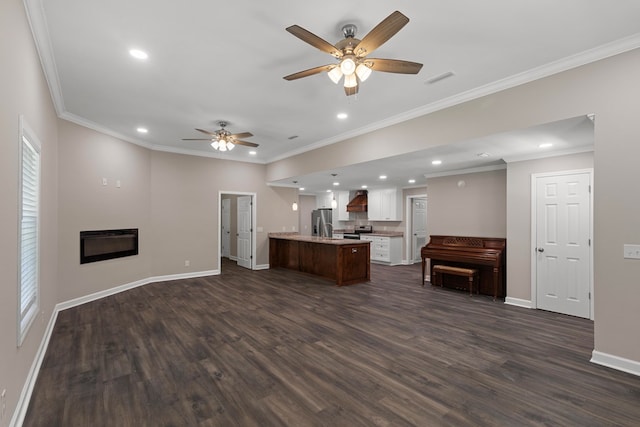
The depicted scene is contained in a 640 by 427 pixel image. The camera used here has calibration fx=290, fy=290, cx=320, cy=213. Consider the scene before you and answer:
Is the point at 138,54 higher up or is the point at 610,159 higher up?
the point at 138,54

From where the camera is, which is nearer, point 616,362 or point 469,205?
point 616,362

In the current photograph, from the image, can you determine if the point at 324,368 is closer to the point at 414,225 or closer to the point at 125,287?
the point at 125,287

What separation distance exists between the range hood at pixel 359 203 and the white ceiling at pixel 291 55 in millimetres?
5276

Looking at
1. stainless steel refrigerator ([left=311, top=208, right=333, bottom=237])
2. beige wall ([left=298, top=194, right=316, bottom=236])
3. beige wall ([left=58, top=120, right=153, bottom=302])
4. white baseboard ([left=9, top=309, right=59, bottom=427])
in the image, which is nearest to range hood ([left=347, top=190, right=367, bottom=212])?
stainless steel refrigerator ([left=311, top=208, right=333, bottom=237])

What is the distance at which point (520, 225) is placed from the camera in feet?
15.3

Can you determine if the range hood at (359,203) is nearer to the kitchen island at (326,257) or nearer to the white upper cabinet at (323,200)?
the white upper cabinet at (323,200)

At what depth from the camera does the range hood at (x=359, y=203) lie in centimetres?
1000

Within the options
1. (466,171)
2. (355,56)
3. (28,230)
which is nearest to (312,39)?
→ (355,56)

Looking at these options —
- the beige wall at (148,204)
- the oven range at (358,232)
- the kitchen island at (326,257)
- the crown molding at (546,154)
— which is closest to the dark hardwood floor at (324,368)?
the beige wall at (148,204)

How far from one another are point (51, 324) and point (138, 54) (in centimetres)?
352

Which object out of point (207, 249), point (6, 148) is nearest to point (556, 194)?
point (6, 148)

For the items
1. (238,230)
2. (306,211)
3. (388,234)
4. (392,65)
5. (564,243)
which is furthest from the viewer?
(306,211)

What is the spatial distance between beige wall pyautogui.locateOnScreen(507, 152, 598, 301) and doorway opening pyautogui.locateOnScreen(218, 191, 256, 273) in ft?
18.9

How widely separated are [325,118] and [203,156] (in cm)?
369
